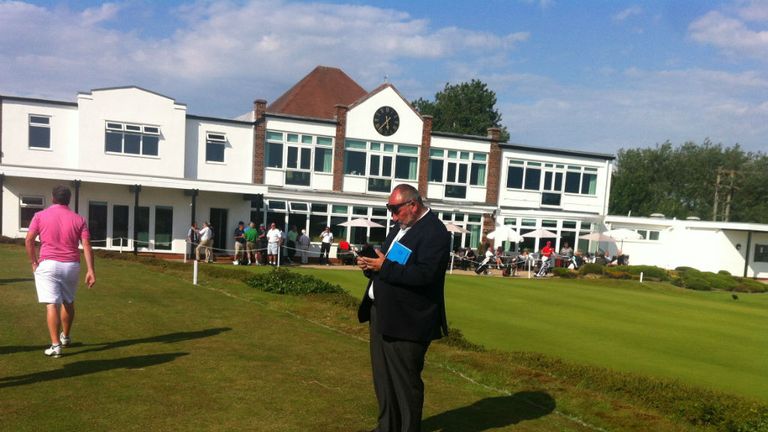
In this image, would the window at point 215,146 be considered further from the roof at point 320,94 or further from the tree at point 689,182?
the tree at point 689,182

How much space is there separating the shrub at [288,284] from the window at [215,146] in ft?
52.7

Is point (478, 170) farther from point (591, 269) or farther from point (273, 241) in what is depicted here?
point (273, 241)

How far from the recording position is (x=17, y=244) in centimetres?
2156

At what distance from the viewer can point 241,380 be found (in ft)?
20.3

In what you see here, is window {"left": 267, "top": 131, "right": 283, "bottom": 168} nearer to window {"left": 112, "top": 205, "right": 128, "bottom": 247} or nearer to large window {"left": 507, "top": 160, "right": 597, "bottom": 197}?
window {"left": 112, "top": 205, "right": 128, "bottom": 247}

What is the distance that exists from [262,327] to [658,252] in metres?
33.7

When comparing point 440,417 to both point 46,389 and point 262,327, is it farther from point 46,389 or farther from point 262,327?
point 262,327

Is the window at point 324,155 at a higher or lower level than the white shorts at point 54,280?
higher

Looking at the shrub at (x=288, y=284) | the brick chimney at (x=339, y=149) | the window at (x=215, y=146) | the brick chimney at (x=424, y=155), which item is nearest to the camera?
the shrub at (x=288, y=284)

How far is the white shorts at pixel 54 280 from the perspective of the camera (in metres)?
6.67

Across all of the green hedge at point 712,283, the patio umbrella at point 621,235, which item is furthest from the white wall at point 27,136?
the green hedge at point 712,283

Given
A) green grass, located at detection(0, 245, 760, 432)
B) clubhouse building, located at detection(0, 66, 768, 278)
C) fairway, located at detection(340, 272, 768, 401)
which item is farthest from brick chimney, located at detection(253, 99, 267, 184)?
green grass, located at detection(0, 245, 760, 432)

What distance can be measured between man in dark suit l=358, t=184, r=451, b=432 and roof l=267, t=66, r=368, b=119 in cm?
3137

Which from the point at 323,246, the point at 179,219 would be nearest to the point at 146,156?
the point at 179,219
